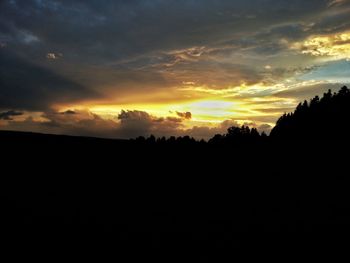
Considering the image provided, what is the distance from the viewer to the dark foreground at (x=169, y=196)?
126 ft

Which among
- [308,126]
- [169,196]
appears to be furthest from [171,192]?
[308,126]

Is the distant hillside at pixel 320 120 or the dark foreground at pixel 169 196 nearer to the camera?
the dark foreground at pixel 169 196

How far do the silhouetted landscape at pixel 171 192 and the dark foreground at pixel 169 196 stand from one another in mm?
175

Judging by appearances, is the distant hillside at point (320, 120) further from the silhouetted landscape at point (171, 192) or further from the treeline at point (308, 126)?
the silhouetted landscape at point (171, 192)

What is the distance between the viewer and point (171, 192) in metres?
61.0

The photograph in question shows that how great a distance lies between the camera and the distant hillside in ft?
380

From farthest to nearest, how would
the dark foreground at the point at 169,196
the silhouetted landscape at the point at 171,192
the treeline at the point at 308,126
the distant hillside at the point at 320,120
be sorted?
the distant hillside at the point at 320,120, the treeline at the point at 308,126, the silhouetted landscape at the point at 171,192, the dark foreground at the point at 169,196

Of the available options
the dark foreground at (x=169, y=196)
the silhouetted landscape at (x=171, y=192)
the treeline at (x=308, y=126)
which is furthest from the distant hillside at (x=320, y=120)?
the dark foreground at (x=169, y=196)

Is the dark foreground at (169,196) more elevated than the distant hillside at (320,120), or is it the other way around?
the distant hillside at (320,120)

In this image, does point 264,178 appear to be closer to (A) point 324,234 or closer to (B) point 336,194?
(B) point 336,194

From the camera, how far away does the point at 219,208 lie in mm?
52219

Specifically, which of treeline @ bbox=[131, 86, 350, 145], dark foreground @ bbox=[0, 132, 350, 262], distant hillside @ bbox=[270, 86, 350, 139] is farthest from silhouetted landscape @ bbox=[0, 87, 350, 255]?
distant hillside @ bbox=[270, 86, 350, 139]

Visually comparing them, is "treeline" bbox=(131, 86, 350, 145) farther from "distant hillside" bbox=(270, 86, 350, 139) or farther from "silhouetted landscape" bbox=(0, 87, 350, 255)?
"silhouetted landscape" bbox=(0, 87, 350, 255)

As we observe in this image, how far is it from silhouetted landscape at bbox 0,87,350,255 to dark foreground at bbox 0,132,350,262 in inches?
6.9
